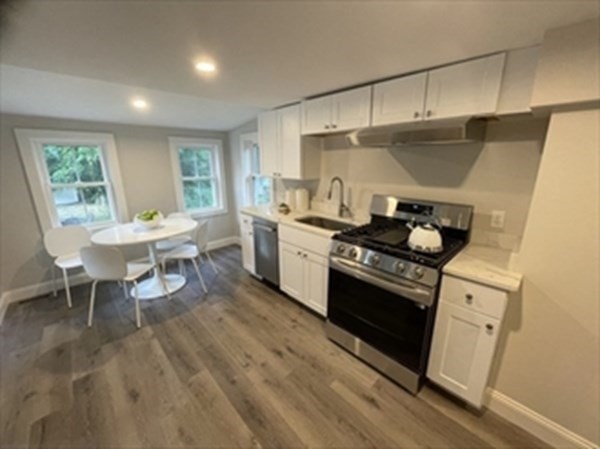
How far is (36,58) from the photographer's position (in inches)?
62.3

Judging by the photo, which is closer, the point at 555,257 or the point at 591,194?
the point at 591,194

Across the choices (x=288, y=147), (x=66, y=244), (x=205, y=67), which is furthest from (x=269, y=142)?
(x=66, y=244)

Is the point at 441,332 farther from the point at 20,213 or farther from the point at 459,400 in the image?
the point at 20,213

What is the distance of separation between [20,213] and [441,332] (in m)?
4.42

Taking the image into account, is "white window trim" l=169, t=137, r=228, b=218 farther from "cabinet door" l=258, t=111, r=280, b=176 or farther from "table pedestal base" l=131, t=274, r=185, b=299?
"cabinet door" l=258, t=111, r=280, b=176

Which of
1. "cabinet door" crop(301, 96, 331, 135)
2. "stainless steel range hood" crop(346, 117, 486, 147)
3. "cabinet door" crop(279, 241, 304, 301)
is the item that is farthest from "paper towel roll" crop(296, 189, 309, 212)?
"stainless steel range hood" crop(346, 117, 486, 147)

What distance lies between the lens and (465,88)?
1600 millimetres

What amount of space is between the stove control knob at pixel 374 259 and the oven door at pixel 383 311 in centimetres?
6

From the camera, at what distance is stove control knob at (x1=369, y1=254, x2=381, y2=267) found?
1799 mm

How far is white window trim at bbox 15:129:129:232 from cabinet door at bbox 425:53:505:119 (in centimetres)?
382

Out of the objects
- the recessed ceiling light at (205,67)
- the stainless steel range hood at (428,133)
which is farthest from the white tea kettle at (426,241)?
the recessed ceiling light at (205,67)

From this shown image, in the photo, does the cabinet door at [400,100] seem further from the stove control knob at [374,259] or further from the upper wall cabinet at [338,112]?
the stove control knob at [374,259]

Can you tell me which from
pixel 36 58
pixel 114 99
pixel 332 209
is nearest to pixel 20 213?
pixel 114 99

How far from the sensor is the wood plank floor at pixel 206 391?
1.51m
